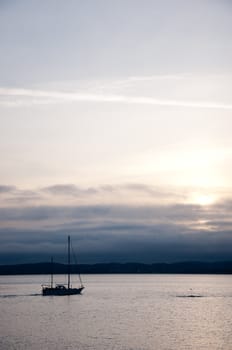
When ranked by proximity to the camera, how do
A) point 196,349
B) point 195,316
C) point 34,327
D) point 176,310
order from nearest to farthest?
point 196,349
point 34,327
point 195,316
point 176,310

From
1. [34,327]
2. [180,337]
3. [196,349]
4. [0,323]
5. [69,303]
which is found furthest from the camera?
[69,303]

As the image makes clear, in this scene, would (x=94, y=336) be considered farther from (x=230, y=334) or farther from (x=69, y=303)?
(x=69, y=303)

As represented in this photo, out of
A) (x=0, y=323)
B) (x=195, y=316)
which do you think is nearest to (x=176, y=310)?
(x=195, y=316)

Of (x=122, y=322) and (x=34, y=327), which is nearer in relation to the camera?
(x=34, y=327)

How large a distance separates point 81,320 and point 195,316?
18.9 meters

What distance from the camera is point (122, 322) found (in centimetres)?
8162

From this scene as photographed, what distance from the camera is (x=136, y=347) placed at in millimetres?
57500

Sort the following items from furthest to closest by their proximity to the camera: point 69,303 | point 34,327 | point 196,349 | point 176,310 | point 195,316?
1. point 69,303
2. point 176,310
3. point 195,316
4. point 34,327
5. point 196,349

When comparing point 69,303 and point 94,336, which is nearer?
point 94,336

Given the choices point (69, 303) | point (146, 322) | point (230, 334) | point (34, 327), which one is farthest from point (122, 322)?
point (69, 303)

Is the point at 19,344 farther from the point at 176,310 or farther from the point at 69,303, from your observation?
the point at 69,303

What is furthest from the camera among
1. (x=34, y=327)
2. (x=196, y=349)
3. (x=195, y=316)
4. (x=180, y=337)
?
(x=195, y=316)

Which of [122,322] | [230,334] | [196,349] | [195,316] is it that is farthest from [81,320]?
[196,349]

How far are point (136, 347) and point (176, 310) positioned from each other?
4802 cm
